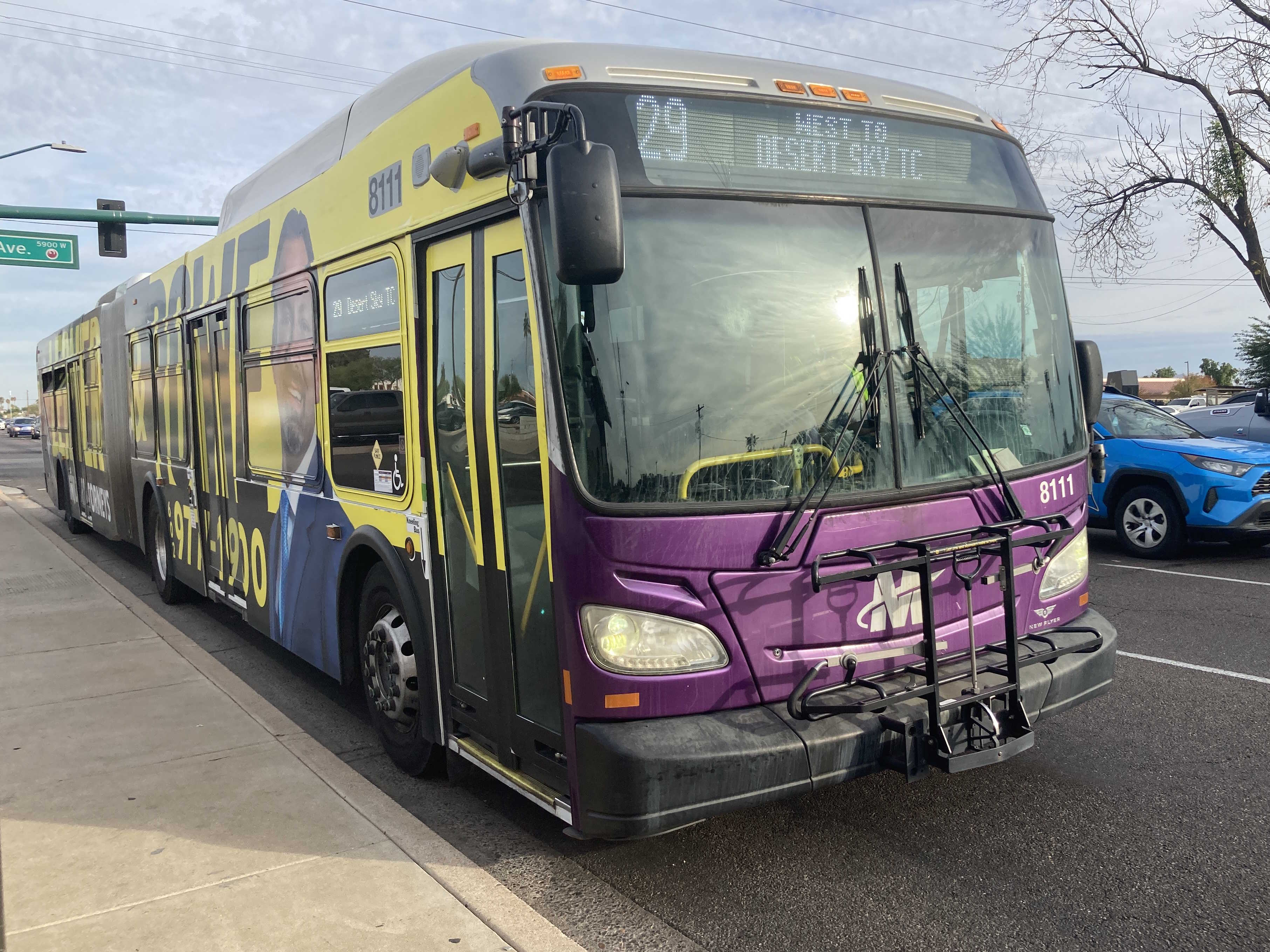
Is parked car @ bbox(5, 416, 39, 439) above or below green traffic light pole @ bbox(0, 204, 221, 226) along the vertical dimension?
below

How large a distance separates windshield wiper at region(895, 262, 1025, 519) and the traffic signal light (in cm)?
1862

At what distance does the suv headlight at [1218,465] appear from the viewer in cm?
1007

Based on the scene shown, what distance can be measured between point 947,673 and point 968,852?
76 cm

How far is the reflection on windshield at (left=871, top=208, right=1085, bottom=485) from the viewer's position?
396 centimetres

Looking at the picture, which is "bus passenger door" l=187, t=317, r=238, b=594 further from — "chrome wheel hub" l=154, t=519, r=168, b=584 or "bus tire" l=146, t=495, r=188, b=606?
"chrome wheel hub" l=154, t=519, r=168, b=584

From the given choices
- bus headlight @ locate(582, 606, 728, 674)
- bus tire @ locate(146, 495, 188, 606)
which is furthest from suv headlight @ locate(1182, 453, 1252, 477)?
bus tire @ locate(146, 495, 188, 606)

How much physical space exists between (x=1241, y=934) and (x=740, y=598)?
1911 mm

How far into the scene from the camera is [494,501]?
13.1ft

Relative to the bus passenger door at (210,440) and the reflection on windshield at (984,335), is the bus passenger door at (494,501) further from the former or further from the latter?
the bus passenger door at (210,440)

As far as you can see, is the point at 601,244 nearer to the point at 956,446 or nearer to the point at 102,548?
the point at 956,446

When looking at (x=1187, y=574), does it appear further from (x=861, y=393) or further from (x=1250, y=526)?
(x=861, y=393)

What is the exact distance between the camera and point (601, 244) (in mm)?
3211

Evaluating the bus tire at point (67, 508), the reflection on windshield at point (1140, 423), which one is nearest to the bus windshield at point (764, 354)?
the reflection on windshield at point (1140, 423)

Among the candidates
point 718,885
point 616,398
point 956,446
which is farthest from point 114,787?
point 956,446
